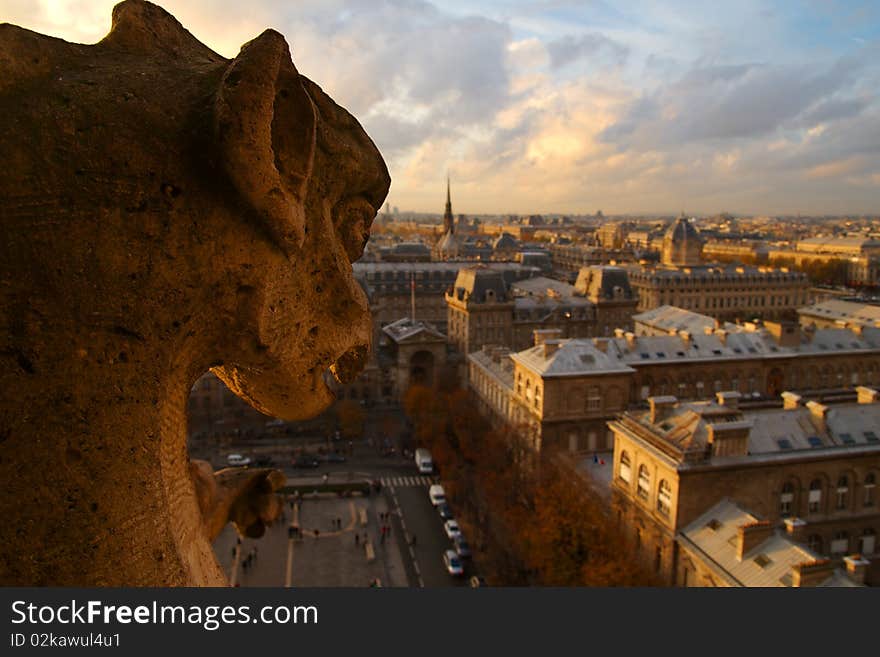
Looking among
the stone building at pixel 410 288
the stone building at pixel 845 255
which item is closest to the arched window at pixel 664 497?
the stone building at pixel 410 288

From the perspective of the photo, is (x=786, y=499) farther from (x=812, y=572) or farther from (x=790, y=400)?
(x=812, y=572)

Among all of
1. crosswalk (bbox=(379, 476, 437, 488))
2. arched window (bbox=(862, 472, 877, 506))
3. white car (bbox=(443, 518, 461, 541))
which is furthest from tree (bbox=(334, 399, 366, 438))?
arched window (bbox=(862, 472, 877, 506))

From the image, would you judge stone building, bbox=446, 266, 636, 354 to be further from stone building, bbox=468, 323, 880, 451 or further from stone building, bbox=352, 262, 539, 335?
stone building, bbox=352, 262, 539, 335

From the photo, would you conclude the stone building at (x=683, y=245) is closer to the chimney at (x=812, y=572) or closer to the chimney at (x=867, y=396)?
the chimney at (x=867, y=396)

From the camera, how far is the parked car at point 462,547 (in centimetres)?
3722

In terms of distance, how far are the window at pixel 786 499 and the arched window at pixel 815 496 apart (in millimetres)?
946

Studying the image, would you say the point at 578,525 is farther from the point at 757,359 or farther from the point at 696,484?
the point at 757,359

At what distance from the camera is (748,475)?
30172 mm

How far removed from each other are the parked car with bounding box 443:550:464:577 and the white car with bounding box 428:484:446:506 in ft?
23.0

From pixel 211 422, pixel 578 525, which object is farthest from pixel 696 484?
pixel 211 422

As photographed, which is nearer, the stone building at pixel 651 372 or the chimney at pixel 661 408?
the chimney at pixel 661 408

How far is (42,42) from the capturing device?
393cm

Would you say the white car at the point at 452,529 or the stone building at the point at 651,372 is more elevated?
the stone building at the point at 651,372

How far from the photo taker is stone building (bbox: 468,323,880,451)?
45.4 m
